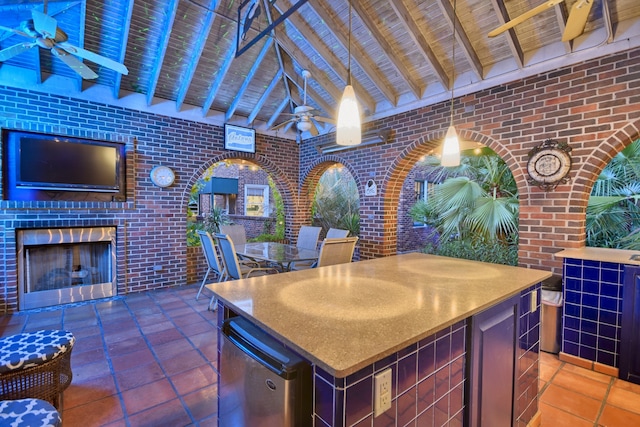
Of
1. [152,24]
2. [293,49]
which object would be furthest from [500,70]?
[152,24]

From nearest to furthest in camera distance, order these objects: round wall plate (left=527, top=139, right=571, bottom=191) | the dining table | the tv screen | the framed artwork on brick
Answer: round wall plate (left=527, top=139, right=571, bottom=191), the dining table, the tv screen, the framed artwork on brick

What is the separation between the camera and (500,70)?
3.22 meters

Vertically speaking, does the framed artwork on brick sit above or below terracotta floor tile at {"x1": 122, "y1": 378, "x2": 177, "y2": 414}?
above

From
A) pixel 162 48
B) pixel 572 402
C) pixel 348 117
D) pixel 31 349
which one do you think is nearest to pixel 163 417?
pixel 31 349

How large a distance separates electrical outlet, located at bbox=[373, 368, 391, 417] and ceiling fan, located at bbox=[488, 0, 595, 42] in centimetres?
192

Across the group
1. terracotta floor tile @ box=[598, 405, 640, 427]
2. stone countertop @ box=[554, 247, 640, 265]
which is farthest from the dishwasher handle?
stone countertop @ box=[554, 247, 640, 265]

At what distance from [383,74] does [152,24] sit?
2.73 metres

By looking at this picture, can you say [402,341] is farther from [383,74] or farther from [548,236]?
[383,74]

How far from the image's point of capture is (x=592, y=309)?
244cm

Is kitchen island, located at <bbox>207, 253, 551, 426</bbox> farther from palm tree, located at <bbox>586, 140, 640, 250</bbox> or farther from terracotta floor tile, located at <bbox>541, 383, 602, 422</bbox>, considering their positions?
palm tree, located at <bbox>586, 140, 640, 250</bbox>

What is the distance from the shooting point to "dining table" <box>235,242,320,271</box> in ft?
11.3

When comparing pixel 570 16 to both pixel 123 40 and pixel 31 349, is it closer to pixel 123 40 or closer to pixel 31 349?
pixel 31 349

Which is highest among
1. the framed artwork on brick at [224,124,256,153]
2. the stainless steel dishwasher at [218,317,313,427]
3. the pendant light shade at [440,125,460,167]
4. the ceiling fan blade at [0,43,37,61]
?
the ceiling fan blade at [0,43,37,61]

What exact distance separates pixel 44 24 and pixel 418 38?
3174 mm
